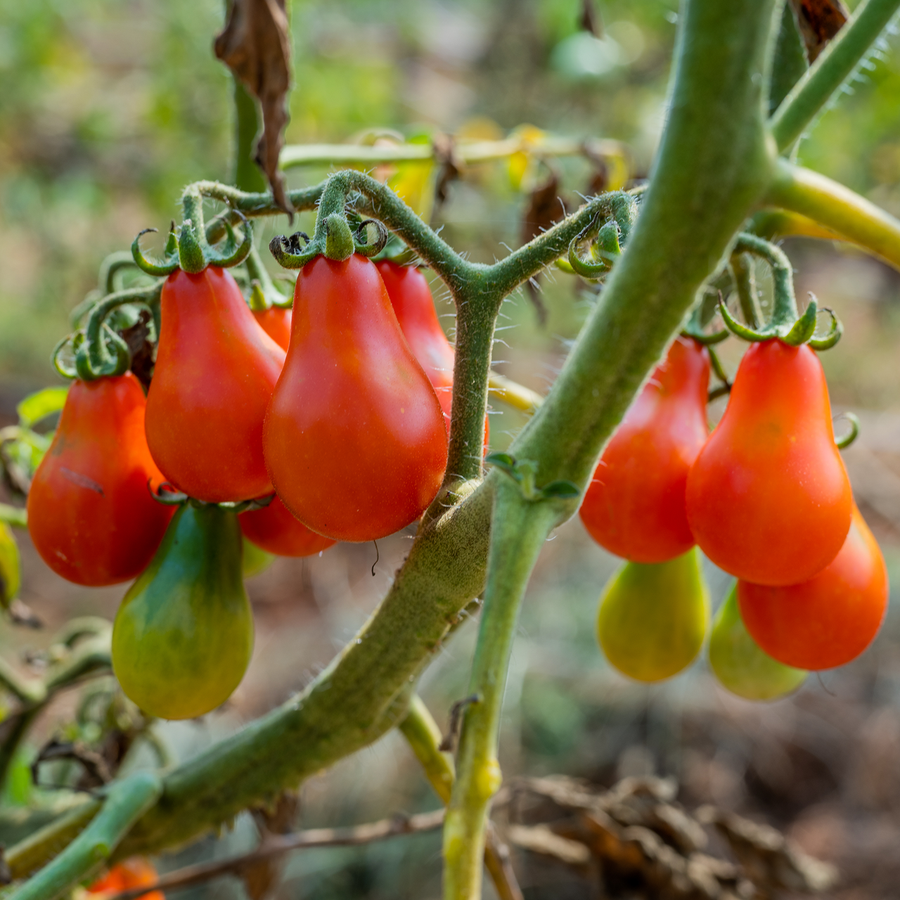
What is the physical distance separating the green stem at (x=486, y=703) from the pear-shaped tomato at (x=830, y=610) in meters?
0.31

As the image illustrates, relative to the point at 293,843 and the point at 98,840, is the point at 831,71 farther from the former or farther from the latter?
the point at 293,843

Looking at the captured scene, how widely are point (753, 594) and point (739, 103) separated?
1.31 ft

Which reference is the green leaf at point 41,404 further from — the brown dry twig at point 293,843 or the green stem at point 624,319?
the brown dry twig at point 293,843

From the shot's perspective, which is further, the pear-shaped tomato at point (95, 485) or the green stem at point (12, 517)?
the green stem at point (12, 517)

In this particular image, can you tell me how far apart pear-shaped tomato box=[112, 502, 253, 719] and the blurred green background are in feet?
0.38

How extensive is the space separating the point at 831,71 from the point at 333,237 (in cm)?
25

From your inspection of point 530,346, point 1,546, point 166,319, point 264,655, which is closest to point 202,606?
point 166,319

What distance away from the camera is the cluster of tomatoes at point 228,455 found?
474mm

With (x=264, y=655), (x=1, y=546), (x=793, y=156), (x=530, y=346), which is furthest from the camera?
(x=530, y=346)

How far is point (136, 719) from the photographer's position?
956mm

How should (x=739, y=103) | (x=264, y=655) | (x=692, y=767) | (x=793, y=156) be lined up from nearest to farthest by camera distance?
(x=739, y=103)
(x=793, y=156)
(x=692, y=767)
(x=264, y=655)

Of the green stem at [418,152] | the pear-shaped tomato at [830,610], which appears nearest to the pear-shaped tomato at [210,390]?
the green stem at [418,152]

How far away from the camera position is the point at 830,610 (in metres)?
0.62

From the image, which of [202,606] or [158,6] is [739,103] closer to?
[202,606]
